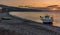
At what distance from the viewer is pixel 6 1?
5.47 ft

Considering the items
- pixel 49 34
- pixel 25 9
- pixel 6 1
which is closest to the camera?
pixel 49 34

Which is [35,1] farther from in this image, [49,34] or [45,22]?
[49,34]

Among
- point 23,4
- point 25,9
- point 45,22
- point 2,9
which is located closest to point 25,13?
point 25,9

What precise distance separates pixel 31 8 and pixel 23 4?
0.15m

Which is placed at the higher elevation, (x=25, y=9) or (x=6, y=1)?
(x=6, y=1)

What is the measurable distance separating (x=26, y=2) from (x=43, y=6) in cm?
23

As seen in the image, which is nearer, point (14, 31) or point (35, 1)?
point (14, 31)

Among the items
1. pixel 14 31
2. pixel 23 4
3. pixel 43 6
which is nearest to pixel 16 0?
pixel 23 4

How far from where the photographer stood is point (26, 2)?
168 cm

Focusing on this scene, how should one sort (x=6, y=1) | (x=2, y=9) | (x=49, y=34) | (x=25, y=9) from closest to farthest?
(x=49, y=34) → (x=2, y=9) → (x=25, y=9) → (x=6, y=1)

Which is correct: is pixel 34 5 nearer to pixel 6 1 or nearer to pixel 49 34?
pixel 6 1

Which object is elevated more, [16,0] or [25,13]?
[16,0]

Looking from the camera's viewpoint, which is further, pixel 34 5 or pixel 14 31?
pixel 34 5

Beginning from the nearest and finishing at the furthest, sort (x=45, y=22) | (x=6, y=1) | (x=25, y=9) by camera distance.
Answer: (x=45, y=22), (x=25, y=9), (x=6, y=1)
